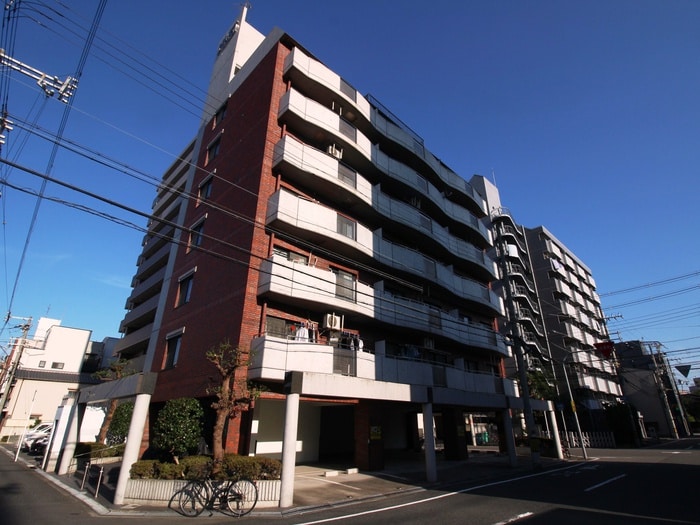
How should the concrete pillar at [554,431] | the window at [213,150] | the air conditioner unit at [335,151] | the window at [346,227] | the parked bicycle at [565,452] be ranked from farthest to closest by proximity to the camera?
→ the parked bicycle at [565,452] < the window at [213,150] < the concrete pillar at [554,431] < the air conditioner unit at [335,151] < the window at [346,227]

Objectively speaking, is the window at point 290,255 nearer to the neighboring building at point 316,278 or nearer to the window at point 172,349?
the neighboring building at point 316,278

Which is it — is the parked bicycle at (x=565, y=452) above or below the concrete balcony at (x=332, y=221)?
below

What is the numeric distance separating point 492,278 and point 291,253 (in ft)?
70.9

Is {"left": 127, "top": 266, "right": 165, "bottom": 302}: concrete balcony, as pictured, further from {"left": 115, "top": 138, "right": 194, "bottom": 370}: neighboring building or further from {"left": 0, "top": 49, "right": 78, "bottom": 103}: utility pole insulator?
{"left": 0, "top": 49, "right": 78, "bottom": 103}: utility pole insulator

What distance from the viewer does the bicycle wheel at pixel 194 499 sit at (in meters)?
9.69

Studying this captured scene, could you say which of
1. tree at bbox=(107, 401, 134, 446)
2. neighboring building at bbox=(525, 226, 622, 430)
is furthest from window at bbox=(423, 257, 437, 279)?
neighboring building at bbox=(525, 226, 622, 430)

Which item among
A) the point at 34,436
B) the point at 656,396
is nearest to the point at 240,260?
the point at 34,436

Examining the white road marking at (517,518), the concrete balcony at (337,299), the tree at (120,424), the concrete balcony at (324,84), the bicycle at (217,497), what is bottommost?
the white road marking at (517,518)

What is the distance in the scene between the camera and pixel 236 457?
477 inches

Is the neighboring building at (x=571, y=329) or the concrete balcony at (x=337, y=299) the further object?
the neighboring building at (x=571, y=329)

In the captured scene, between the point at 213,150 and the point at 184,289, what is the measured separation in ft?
33.8

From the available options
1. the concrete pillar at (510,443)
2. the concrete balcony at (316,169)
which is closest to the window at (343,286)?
the concrete balcony at (316,169)

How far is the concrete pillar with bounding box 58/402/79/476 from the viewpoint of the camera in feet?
56.6

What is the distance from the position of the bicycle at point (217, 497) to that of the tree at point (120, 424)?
1503cm
